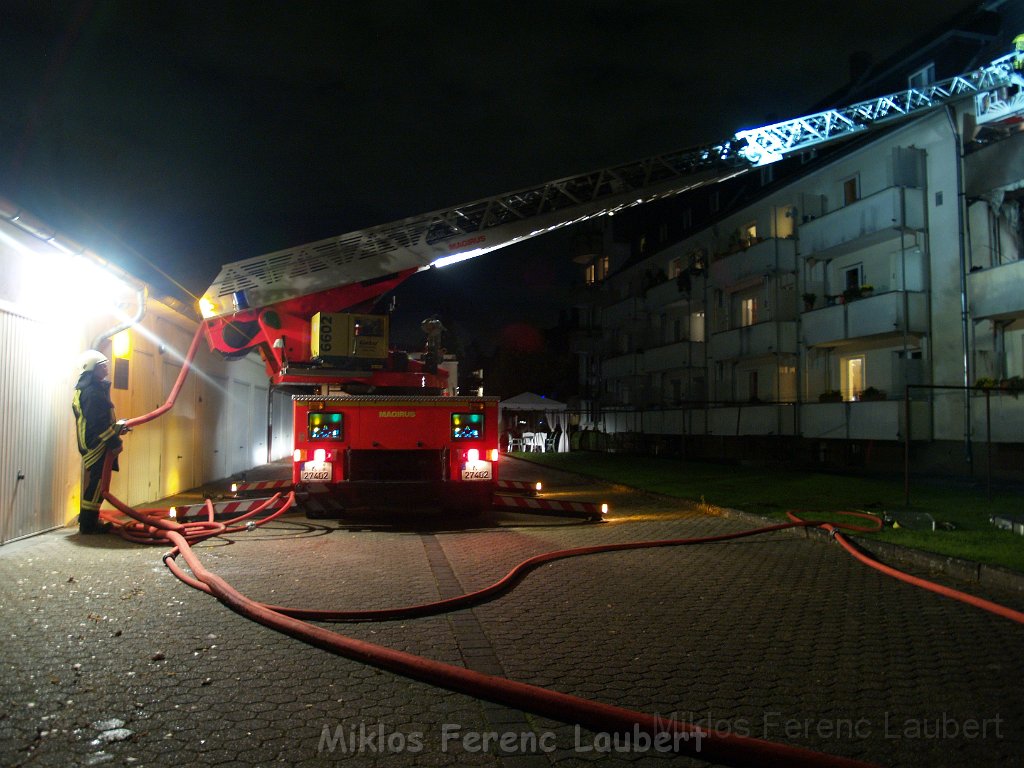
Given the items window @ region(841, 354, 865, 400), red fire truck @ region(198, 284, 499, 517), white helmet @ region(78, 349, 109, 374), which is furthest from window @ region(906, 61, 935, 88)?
white helmet @ region(78, 349, 109, 374)

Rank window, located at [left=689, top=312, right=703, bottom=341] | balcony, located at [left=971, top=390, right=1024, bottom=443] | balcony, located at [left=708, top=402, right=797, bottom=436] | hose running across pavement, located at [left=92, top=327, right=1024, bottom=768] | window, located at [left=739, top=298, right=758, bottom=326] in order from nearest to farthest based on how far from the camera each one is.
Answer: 1. hose running across pavement, located at [left=92, top=327, right=1024, bottom=768]
2. balcony, located at [left=971, top=390, right=1024, bottom=443]
3. balcony, located at [left=708, top=402, right=797, bottom=436]
4. window, located at [left=739, top=298, right=758, bottom=326]
5. window, located at [left=689, top=312, right=703, bottom=341]

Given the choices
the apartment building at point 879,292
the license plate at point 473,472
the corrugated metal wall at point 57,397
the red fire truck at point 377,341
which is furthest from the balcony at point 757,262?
the license plate at point 473,472

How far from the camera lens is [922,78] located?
2355 cm

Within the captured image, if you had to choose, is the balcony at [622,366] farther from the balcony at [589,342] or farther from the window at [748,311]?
the window at [748,311]

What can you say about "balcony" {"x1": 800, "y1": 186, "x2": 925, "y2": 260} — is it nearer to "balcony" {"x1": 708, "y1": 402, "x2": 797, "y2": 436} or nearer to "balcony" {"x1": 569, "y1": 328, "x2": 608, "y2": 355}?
"balcony" {"x1": 708, "y1": 402, "x2": 797, "y2": 436}

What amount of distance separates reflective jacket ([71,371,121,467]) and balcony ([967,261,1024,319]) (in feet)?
62.0

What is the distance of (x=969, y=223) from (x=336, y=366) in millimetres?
17938

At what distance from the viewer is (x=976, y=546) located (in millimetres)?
8539

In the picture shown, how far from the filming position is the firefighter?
32.7 feet

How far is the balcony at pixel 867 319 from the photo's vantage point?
2239 centimetres

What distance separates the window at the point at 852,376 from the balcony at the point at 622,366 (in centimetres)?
1405

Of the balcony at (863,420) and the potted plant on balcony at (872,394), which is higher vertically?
the potted plant on balcony at (872,394)

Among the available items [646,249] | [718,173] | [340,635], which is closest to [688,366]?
[646,249]

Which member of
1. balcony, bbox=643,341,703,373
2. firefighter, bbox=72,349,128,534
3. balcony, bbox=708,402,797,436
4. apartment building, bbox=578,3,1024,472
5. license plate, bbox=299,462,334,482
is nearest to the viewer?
firefighter, bbox=72,349,128,534
